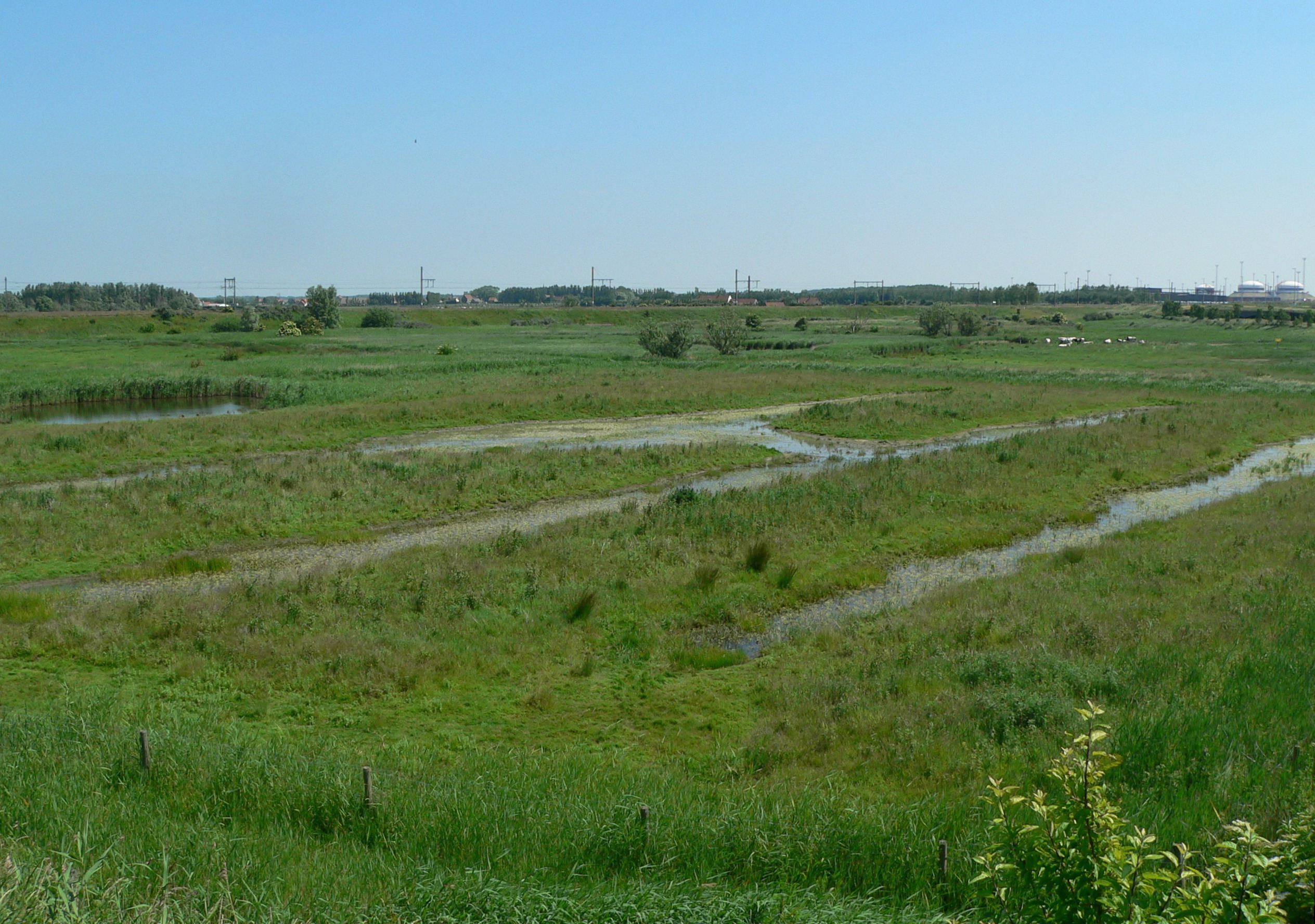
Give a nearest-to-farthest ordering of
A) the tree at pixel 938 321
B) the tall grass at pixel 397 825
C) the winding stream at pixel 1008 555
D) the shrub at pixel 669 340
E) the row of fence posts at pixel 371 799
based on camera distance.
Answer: the tall grass at pixel 397 825
the row of fence posts at pixel 371 799
the winding stream at pixel 1008 555
the shrub at pixel 669 340
the tree at pixel 938 321

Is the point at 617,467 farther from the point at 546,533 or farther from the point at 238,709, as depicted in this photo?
the point at 238,709

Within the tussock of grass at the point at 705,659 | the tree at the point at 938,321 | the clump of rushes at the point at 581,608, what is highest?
the tree at the point at 938,321

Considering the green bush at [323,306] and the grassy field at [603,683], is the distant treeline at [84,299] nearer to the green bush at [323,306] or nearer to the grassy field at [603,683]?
the green bush at [323,306]

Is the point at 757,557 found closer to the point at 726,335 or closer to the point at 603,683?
the point at 603,683

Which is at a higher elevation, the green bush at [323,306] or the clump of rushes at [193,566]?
the green bush at [323,306]

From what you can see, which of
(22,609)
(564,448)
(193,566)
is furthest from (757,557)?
(564,448)

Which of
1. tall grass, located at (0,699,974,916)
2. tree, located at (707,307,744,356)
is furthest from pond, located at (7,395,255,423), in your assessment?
tree, located at (707,307,744,356)

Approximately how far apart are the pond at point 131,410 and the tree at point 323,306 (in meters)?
68.2

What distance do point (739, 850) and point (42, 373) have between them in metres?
60.7

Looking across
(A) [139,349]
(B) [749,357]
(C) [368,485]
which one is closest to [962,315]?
(B) [749,357]

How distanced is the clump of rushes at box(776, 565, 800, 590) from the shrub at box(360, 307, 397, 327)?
4587 inches

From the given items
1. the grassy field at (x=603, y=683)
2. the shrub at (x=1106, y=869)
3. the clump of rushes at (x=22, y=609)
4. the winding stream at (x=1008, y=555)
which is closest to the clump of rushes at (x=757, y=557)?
the grassy field at (x=603, y=683)

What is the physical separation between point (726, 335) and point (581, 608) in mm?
66219

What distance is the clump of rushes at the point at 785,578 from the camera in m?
17.6
